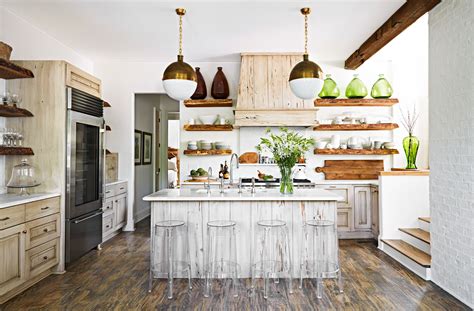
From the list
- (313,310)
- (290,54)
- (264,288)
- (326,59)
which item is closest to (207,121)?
(290,54)

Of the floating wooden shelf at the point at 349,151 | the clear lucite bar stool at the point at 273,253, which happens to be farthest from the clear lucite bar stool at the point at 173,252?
the floating wooden shelf at the point at 349,151

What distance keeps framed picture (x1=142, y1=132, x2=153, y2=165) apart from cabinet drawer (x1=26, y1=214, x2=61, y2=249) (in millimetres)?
3326

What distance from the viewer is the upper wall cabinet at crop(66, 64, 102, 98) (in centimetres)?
392

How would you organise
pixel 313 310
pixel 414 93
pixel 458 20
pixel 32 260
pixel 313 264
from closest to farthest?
pixel 313 310, pixel 458 20, pixel 32 260, pixel 313 264, pixel 414 93

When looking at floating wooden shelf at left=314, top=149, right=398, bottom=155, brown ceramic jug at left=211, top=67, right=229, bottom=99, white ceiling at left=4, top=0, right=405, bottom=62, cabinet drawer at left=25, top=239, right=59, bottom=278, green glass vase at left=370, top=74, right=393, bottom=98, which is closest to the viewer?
cabinet drawer at left=25, top=239, right=59, bottom=278

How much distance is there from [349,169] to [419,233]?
1735mm

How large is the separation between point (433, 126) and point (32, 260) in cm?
412

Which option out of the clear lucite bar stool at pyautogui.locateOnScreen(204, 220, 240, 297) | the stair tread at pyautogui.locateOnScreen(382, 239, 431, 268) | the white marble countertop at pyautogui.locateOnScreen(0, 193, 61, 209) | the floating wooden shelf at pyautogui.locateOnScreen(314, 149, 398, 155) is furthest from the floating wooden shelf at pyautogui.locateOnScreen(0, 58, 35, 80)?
the stair tread at pyautogui.locateOnScreen(382, 239, 431, 268)

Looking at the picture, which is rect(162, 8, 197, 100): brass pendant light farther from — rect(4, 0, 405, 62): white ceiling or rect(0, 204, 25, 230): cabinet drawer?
rect(0, 204, 25, 230): cabinet drawer

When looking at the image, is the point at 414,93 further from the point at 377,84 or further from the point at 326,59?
the point at 326,59

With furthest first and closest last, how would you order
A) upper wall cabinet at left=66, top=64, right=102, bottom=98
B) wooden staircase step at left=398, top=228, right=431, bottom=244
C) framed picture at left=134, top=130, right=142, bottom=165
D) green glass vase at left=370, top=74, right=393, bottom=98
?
framed picture at left=134, top=130, right=142, bottom=165, green glass vase at left=370, top=74, right=393, bottom=98, wooden staircase step at left=398, top=228, right=431, bottom=244, upper wall cabinet at left=66, top=64, right=102, bottom=98

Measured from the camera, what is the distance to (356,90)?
18.4 ft

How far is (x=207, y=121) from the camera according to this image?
5875mm

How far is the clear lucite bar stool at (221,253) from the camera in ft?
11.5
